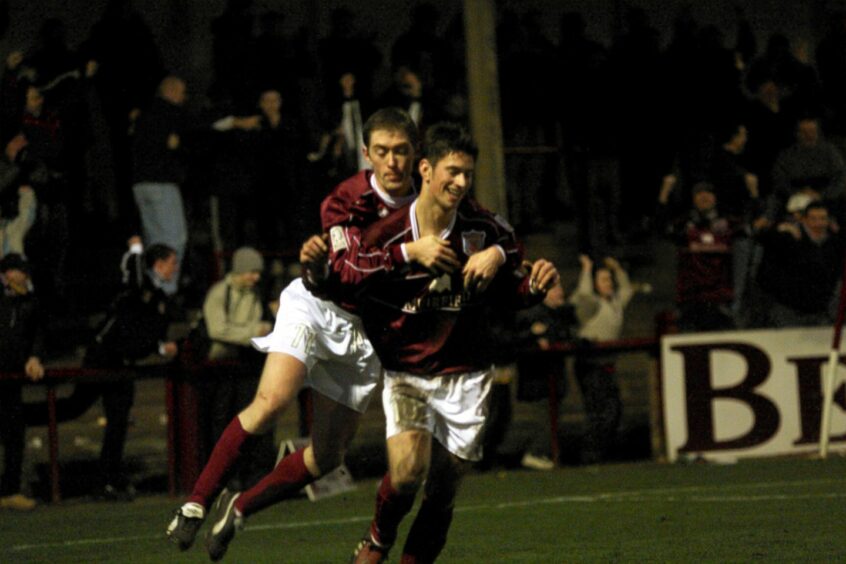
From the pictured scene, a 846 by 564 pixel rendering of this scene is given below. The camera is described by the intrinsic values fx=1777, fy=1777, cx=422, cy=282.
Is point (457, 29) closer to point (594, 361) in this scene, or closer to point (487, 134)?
point (487, 134)

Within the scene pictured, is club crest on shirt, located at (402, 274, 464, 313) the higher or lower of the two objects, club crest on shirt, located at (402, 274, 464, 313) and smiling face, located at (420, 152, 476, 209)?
the lower

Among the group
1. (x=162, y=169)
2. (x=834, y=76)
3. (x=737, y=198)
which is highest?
(x=834, y=76)

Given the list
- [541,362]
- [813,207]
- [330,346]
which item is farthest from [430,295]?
[813,207]

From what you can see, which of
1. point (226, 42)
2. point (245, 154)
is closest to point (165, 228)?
point (245, 154)

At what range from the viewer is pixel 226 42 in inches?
623

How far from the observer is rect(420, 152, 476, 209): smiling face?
23.6ft

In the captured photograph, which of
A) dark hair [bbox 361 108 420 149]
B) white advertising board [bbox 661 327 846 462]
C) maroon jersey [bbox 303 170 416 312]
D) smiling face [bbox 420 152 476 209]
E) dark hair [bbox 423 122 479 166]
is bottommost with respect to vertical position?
white advertising board [bbox 661 327 846 462]

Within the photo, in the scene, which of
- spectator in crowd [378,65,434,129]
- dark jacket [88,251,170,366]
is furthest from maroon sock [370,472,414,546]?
spectator in crowd [378,65,434,129]

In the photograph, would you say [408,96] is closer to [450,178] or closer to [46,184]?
[46,184]

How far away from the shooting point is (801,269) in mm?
15242

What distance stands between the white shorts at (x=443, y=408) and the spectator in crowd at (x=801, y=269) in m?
8.32

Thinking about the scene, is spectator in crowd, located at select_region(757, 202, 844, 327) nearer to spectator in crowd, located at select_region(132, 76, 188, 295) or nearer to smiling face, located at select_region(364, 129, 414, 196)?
spectator in crowd, located at select_region(132, 76, 188, 295)

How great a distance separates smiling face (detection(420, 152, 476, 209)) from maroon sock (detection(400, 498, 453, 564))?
1.30 metres

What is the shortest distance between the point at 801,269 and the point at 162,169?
5497 millimetres
